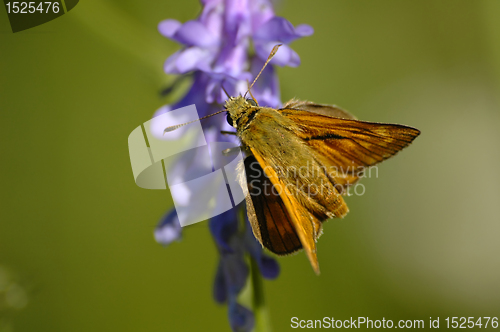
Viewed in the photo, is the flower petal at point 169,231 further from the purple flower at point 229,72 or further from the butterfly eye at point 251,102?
the butterfly eye at point 251,102

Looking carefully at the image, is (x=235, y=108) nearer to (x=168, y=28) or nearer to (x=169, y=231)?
(x=168, y=28)

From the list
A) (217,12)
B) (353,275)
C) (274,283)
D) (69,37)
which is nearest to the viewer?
(217,12)

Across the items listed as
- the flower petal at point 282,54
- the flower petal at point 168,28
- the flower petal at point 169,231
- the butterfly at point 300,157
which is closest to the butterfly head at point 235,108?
the butterfly at point 300,157

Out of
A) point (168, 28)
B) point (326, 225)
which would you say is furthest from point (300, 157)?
point (326, 225)

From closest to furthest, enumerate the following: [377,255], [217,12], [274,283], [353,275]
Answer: [217,12]
[274,283]
[353,275]
[377,255]

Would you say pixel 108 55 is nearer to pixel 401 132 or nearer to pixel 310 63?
pixel 310 63

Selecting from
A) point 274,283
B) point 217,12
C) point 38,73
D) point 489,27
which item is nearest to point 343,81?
point 489,27

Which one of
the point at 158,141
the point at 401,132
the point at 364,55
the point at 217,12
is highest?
the point at 364,55
